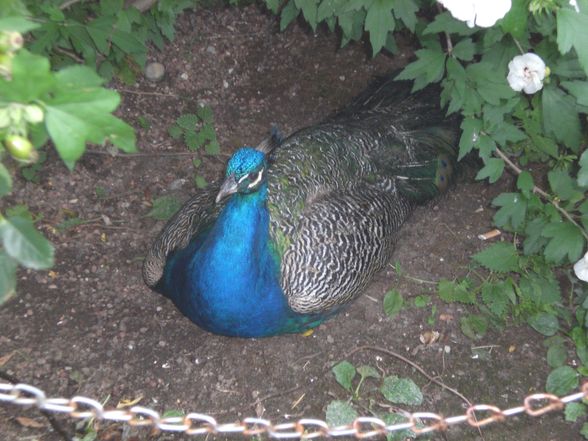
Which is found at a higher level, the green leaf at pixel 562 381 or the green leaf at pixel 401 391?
the green leaf at pixel 401 391

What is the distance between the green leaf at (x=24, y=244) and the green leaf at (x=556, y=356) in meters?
2.54

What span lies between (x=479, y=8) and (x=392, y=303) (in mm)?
1791

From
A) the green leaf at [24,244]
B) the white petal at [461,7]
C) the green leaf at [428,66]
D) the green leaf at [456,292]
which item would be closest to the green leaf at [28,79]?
the green leaf at [24,244]

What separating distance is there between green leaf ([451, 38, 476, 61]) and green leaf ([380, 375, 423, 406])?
1.35 meters

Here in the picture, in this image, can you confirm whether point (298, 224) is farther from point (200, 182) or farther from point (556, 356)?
point (556, 356)

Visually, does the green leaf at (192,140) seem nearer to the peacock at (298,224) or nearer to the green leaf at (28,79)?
the peacock at (298,224)

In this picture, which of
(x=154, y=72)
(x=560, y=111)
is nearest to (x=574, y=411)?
(x=560, y=111)

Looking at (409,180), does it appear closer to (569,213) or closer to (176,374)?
(569,213)

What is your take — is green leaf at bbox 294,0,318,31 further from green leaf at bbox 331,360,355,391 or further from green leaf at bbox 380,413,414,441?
green leaf at bbox 380,413,414,441

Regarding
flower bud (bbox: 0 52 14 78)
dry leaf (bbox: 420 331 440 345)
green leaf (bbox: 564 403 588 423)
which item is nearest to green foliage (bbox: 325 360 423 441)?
dry leaf (bbox: 420 331 440 345)

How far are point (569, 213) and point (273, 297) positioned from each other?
4.68 feet

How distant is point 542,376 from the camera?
9.91 ft

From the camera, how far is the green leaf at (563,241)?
2.75m

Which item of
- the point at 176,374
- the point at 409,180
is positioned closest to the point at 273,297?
the point at 176,374
